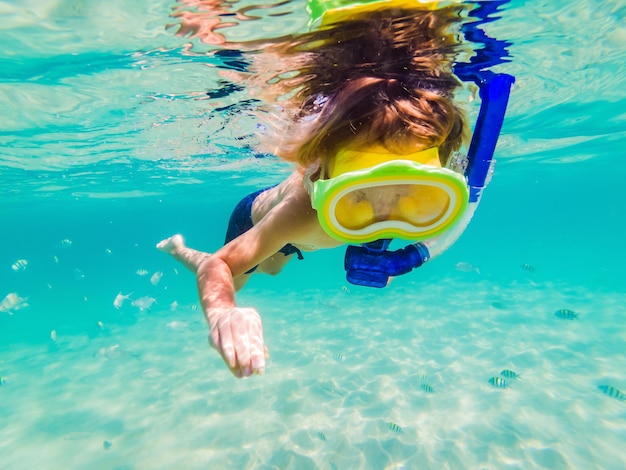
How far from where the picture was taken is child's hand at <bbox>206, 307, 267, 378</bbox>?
1.87 metres

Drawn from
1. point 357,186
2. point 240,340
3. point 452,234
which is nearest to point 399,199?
point 357,186

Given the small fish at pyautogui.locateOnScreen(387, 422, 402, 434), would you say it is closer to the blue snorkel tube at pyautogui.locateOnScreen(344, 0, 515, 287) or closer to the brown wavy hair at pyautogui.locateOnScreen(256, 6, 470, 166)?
the blue snorkel tube at pyautogui.locateOnScreen(344, 0, 515, 287)

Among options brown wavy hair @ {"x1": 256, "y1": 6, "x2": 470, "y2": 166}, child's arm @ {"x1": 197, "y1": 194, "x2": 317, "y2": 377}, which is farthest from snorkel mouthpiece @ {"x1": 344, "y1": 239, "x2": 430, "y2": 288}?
brown wavy hair @ {"x1": 256, "y1": 6, "x2": 470, "y2": 166}

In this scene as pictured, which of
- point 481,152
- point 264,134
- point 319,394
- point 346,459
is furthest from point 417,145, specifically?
point 264,134

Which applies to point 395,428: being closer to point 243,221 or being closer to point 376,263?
point 243,221

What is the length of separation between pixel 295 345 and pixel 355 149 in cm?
1332

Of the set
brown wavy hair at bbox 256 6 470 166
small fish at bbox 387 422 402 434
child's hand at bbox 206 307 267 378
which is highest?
brown wavy hair at bbox 256 6 470 166

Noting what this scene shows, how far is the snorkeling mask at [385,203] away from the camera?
279 centimetres

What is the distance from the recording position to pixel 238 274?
3395 millimetres

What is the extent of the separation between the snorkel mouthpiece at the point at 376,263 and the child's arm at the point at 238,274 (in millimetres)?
665

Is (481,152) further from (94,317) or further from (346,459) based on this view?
(94,317)

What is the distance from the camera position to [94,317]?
30.5 metres

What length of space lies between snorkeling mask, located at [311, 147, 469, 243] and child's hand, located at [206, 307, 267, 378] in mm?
987

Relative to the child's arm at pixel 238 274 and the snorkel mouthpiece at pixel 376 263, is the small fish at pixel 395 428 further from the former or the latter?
the snorkel mouthpiece at pixel 376 263
